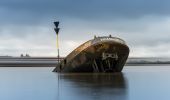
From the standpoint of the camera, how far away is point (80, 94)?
22422mm

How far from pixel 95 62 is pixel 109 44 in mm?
2550

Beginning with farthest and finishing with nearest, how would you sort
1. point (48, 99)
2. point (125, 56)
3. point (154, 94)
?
1. point (125, 56)
2. point (154, 94)
3. point (48, 99)

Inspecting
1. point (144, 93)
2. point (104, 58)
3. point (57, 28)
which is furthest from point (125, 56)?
point (144, 93)

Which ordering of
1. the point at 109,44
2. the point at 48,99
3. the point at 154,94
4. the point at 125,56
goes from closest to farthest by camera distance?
the point at 48,99, the point at 154,94, the point at 109,44, the point at 125,56

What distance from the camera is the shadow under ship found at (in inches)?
1793

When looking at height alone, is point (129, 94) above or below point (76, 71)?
above

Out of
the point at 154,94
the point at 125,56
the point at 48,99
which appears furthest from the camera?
the point at 125,56

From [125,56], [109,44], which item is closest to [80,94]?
[109,44]

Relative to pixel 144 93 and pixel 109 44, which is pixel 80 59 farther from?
pixel 144 93

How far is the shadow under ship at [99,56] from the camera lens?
4553 cm

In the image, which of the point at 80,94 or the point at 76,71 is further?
the point at 76,71

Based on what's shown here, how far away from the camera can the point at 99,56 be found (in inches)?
1829

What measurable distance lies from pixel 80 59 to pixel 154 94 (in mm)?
24710

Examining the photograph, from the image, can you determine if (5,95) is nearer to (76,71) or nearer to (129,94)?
(129,94)
